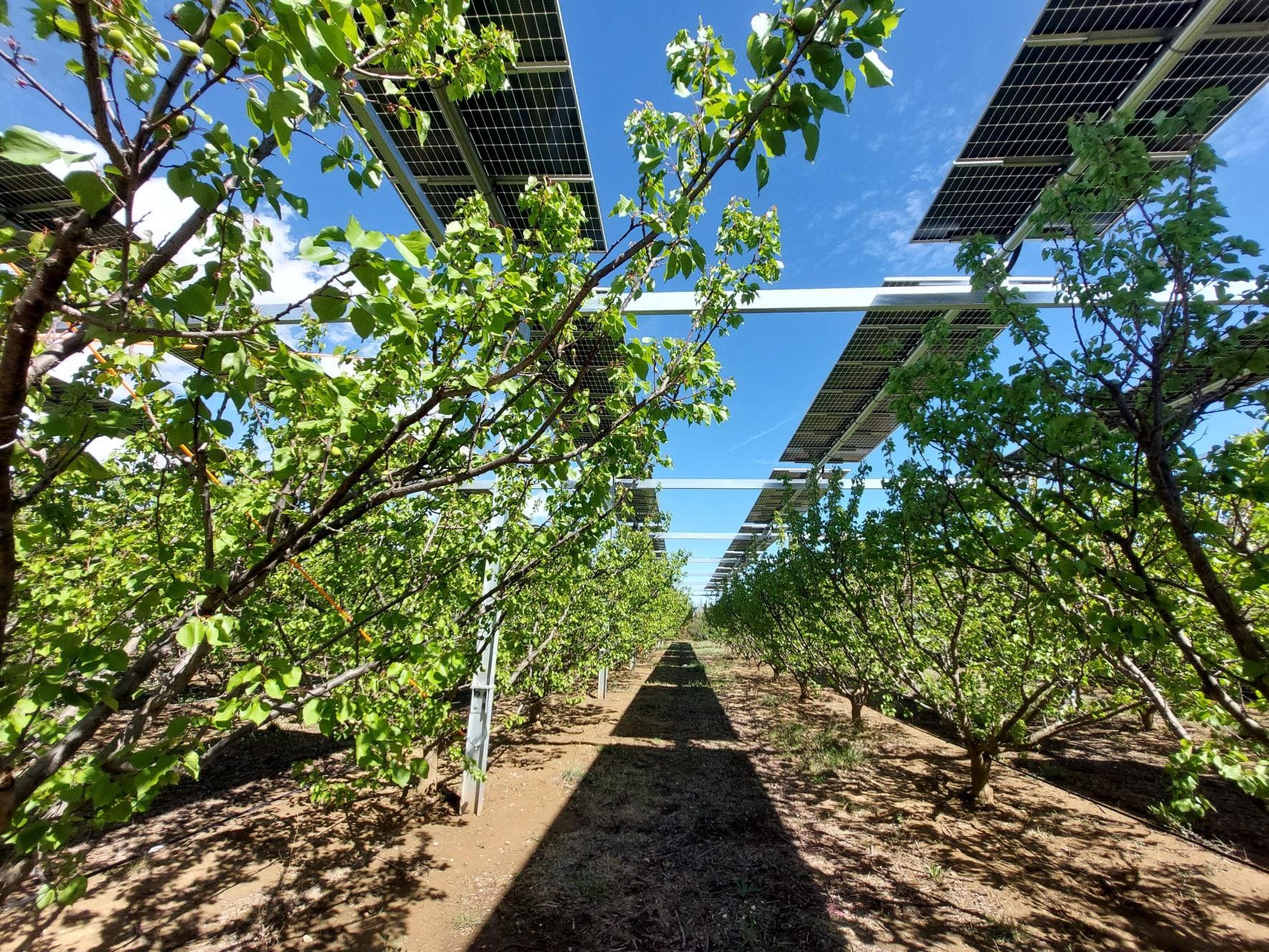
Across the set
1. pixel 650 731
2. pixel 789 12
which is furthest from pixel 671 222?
pixel 650 731

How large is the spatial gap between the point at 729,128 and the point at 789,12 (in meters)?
0.29

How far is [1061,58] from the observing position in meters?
3.63

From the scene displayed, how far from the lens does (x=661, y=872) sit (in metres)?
5.27

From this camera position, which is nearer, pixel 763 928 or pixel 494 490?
pixel 763 928

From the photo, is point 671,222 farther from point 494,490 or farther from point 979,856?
point 979,856

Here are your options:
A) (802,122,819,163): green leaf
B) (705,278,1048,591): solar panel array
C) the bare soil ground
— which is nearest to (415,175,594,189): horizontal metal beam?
(705,278,1048,591): solar panel array

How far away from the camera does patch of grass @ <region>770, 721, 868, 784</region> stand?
8812mm

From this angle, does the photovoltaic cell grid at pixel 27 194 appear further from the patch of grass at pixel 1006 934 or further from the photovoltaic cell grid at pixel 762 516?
the patch of grass at pixel 1006 934

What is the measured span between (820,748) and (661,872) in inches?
238

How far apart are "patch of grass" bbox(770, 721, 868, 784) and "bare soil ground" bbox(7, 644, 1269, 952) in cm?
22

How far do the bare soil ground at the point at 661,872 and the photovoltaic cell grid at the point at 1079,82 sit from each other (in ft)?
19.2

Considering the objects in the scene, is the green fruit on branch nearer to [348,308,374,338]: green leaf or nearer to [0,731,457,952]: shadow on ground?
[348,308,374,338]: green leaf

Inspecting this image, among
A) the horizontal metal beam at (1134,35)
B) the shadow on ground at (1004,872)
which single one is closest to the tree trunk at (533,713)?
the shadow on ground at (1004,872)

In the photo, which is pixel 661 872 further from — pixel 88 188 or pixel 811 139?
pixel 88 188
